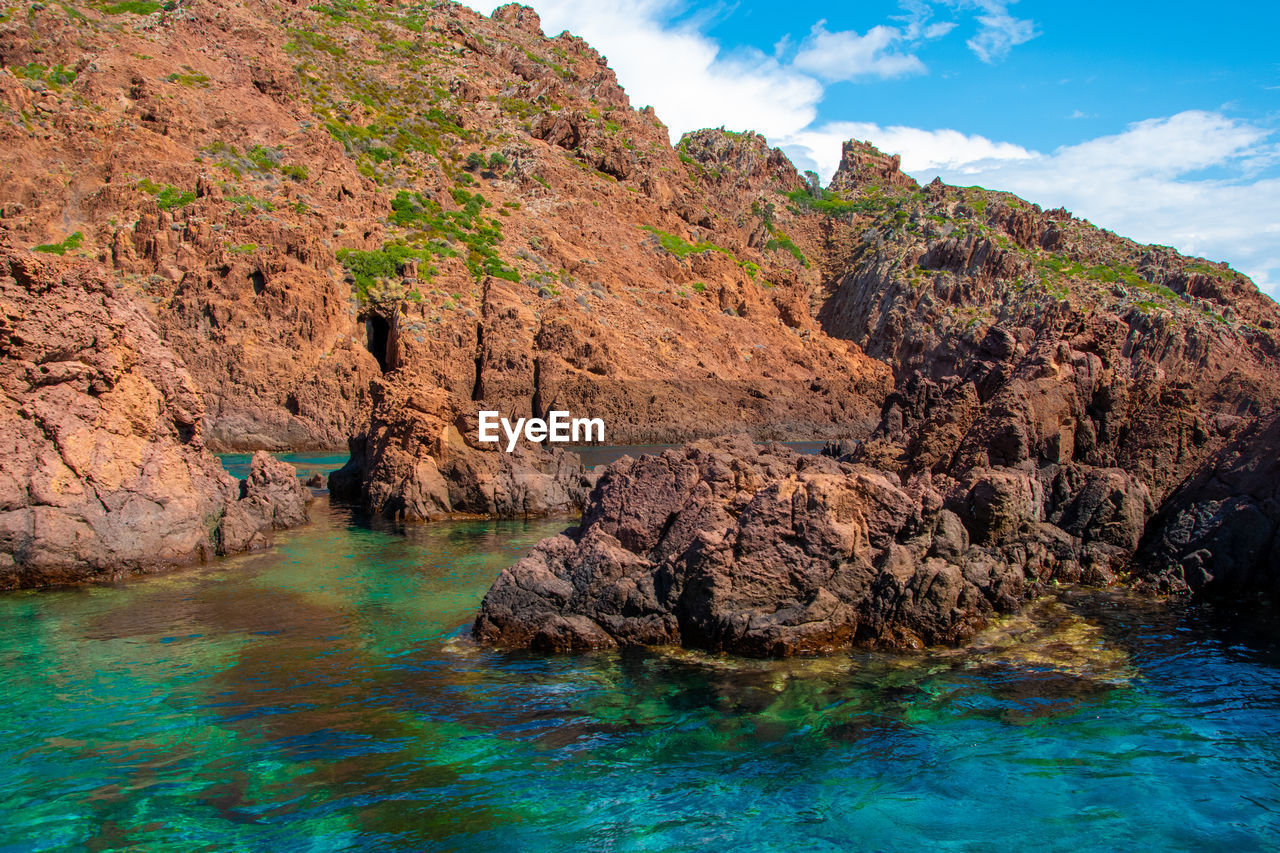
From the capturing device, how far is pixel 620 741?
760 cm

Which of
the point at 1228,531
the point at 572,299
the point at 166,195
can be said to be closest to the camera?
the point at 1228,531

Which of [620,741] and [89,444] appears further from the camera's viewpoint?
[89,444]

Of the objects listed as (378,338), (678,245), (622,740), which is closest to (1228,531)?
(622,740)

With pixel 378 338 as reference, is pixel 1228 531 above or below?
below

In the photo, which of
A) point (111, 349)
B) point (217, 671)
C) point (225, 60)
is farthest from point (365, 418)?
point (225, 60)

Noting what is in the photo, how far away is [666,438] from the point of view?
158ft

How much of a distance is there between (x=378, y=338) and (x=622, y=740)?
41102mm

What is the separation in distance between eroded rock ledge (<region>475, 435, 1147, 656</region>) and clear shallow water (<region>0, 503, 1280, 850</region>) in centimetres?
45

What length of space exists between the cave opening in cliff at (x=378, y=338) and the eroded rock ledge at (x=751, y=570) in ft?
114

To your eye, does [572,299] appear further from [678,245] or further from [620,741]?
[620,741]

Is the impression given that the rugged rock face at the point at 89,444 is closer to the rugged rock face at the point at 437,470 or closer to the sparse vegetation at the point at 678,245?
the rugged rock face at the point at 437,470

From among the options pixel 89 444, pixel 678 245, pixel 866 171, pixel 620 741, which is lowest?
pixel 620 741

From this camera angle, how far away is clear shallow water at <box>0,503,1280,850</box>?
6.17 m

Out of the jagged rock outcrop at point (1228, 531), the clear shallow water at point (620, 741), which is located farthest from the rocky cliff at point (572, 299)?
the clear shallow water at point (620, 741)
